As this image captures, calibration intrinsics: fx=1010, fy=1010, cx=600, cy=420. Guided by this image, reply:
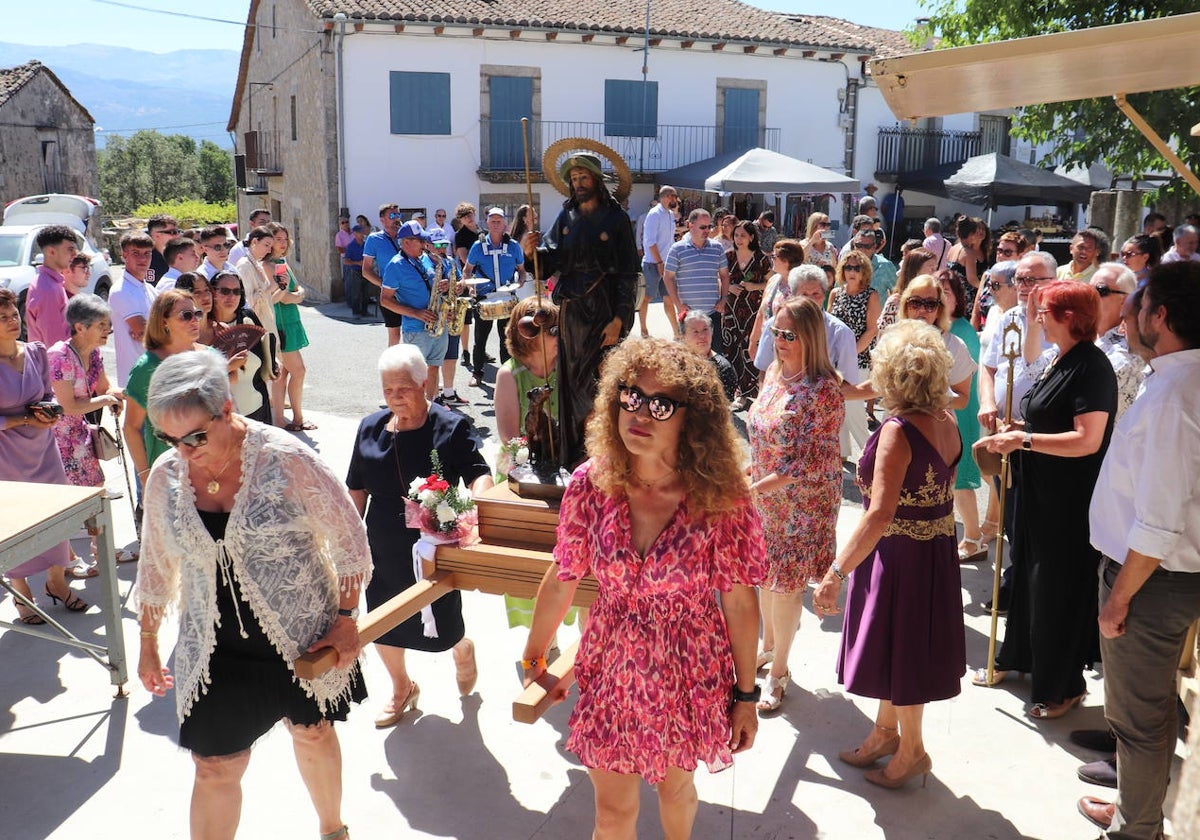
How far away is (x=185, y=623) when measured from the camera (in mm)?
3258

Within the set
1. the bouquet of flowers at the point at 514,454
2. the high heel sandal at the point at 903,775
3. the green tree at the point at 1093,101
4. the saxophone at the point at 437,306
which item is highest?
the green tree at the point at 1093,101

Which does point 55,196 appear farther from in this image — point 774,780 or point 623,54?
point 774,780

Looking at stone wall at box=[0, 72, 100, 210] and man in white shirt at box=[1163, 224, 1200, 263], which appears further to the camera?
stone wall at box=[0, 72, 100, 210]

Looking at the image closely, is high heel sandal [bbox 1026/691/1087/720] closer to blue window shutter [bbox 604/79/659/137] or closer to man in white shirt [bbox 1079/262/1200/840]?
man in white shirt [bbox 1079/262/1200/840]

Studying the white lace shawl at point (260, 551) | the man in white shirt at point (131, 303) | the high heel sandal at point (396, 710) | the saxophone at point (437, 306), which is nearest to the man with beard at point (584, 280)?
the high heel sandal at point (396, 710)

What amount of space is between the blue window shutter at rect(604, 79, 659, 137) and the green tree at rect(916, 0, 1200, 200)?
1008cm

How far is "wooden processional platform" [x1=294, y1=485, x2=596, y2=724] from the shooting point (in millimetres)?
3793

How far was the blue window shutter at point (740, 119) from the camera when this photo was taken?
25.3 m

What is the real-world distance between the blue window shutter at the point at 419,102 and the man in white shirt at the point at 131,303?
50.3 ft

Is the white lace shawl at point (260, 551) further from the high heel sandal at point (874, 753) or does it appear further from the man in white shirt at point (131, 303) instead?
the man in white shirt at point (131, 303)

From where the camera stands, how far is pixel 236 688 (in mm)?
3252

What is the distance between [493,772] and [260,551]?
1.56 m

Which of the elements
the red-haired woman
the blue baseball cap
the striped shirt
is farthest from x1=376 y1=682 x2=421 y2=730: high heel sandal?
the striped shirt

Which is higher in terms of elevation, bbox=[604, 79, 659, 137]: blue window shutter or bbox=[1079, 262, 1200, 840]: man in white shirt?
bbox=[604, 79, 659, 137]: blue window shutter
